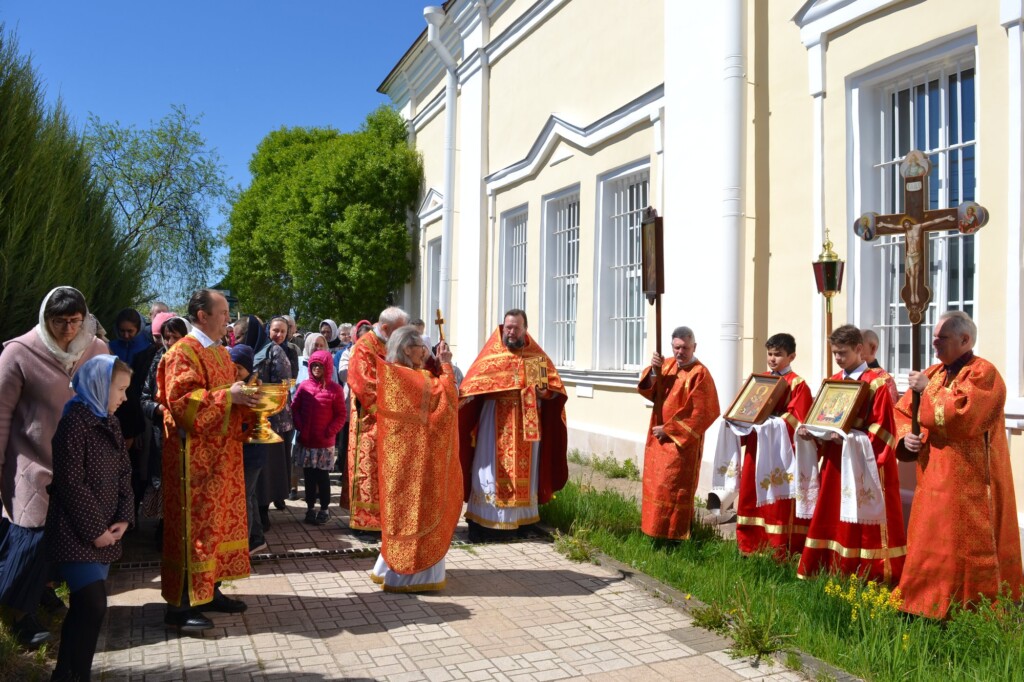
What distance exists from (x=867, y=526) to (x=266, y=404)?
3.68 meters

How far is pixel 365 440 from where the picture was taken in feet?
21.5

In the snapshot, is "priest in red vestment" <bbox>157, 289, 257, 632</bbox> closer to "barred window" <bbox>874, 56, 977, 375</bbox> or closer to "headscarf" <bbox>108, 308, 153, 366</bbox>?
"headscarf" <bbox>108, 308, 153, 366</bbox>

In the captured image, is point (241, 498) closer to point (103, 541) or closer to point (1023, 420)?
point (103, 541)

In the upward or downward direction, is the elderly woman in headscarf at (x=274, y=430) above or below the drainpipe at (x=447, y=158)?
below

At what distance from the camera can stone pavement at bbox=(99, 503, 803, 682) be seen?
163 inches

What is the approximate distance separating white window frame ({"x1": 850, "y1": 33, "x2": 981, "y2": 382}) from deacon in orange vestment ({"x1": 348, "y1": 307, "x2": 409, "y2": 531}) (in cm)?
389

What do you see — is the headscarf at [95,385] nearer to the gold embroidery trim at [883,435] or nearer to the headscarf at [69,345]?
the headscarf at [69,345]

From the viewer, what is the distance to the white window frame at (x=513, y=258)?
13.9 metres

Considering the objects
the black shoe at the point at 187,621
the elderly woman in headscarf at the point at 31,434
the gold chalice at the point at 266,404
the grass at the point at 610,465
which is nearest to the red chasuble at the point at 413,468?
the gold chalice at the point at 266,404

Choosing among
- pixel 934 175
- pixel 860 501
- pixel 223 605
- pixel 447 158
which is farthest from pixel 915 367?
pixel 447 158

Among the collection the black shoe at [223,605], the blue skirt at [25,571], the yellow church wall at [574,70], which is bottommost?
the black shoe at [223,605]

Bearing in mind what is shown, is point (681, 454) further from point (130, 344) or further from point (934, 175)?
point (130, 344)

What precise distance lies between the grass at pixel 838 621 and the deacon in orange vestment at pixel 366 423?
2048 mm

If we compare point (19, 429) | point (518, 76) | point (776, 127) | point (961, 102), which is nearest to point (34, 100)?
point (19, 429)
